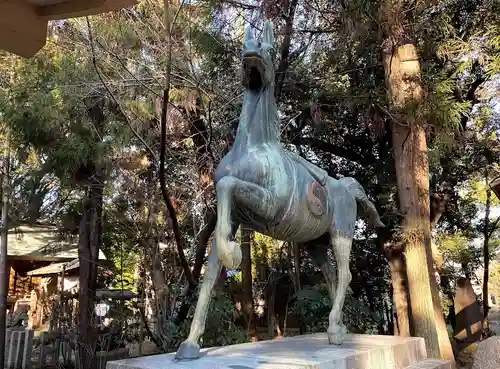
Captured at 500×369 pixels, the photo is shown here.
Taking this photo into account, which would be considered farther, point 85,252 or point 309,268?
point 309,268

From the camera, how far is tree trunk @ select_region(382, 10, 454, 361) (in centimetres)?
675

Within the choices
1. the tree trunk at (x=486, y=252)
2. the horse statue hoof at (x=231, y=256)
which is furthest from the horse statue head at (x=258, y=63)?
the tree trunk at (x=486, y=252)

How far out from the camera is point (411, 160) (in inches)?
287

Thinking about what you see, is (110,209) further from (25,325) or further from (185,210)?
(25,325)

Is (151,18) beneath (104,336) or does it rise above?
above

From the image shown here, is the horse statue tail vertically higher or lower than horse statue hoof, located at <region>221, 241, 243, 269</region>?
higher

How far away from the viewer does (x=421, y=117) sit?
707 cm

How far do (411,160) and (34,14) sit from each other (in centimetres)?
622

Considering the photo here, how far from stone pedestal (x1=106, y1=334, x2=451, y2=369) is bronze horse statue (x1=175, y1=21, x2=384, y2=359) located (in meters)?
0.20

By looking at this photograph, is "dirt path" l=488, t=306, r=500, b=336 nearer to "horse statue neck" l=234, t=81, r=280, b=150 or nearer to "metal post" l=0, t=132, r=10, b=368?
"metal post" l=0, t=132, r=10, b=368

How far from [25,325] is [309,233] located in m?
12.8

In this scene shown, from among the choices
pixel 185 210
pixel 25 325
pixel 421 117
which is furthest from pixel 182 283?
pixel 25 325

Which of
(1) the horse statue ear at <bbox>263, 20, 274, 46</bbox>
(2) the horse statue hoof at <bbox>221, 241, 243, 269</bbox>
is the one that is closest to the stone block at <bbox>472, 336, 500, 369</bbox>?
(2) the horse statue hoof at <bbox>221, 241, 243, 269</bbox>

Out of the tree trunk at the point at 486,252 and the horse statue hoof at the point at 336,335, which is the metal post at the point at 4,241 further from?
the tree trunk at the point at 486,252
